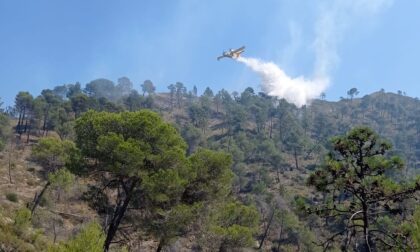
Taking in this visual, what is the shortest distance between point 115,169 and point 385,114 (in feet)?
515

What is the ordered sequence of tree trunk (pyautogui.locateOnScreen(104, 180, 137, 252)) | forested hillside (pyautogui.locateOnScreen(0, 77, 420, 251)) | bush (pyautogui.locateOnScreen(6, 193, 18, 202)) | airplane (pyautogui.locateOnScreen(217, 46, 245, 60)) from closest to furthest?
forested hillside (pyautogui.locateOnScreen(0, 77, 420, 251)) < tree trunk (pyautogui.locateOnScreen(104, 180, 137, 252)) < airplane (pyautogui.locateOnScreen(217, 46, 245, 60)) < bush (pyautogui.locateOnScreen(6, 193, 18, 202))

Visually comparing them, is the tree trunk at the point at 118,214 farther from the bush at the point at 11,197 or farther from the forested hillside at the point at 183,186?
the bush at the point at 11,197

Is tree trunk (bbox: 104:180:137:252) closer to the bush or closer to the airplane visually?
the airplane

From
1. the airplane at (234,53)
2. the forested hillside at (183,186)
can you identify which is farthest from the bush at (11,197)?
the airplane at (234,53)

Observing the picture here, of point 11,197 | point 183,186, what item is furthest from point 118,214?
point 11,197

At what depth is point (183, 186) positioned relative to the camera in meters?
21.8

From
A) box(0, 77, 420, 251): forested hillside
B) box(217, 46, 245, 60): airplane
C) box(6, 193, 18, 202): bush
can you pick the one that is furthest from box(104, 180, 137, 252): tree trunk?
box(6, 193, 18, 202): bush

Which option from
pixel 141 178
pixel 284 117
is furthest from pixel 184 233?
pixel 284 117

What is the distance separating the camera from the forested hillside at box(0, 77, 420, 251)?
1051 centimetres

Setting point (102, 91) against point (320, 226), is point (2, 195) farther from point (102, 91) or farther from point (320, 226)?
point (102, 91)

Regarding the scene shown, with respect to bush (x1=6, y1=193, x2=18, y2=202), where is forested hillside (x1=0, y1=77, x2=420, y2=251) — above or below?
above

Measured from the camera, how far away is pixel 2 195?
145 ft

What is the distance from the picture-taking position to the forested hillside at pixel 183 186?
10.5 m

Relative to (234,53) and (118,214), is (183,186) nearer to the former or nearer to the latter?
(118,214)
